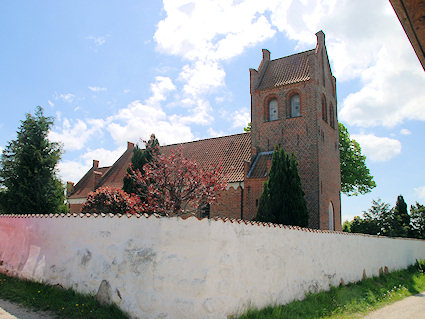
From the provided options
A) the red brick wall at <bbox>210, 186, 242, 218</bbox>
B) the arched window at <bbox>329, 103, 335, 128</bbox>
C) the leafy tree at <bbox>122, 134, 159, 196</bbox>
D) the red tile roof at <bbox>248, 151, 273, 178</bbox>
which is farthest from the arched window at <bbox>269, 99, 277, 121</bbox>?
the leafy tree at <bbox>122, 134, 159, 196</bbox>

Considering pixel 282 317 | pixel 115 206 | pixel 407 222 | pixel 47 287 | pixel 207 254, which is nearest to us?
pixel 207 254

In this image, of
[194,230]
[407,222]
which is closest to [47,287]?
[194,230]

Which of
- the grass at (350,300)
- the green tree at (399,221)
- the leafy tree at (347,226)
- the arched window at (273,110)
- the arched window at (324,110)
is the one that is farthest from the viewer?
the leafy tree at (347,226)

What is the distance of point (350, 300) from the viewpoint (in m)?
10.8

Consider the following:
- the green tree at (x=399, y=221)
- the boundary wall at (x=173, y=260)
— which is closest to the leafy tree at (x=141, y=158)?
the boundary wall at (x=173, y=260)

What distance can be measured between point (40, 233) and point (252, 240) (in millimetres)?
6089

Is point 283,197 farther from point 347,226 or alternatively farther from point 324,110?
point 347,226

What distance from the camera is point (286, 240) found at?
31.0 feet

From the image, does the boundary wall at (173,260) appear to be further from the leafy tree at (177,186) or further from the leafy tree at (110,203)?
the leafy tree at (177,186)

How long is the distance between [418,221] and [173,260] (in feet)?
110

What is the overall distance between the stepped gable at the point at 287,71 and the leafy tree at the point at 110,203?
1192 centimetres

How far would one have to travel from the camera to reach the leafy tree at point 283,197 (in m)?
15.9

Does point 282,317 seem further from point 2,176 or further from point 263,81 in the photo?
point 263,81

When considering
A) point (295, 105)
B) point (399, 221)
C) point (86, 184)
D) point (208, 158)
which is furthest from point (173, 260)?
point (399, 221)
